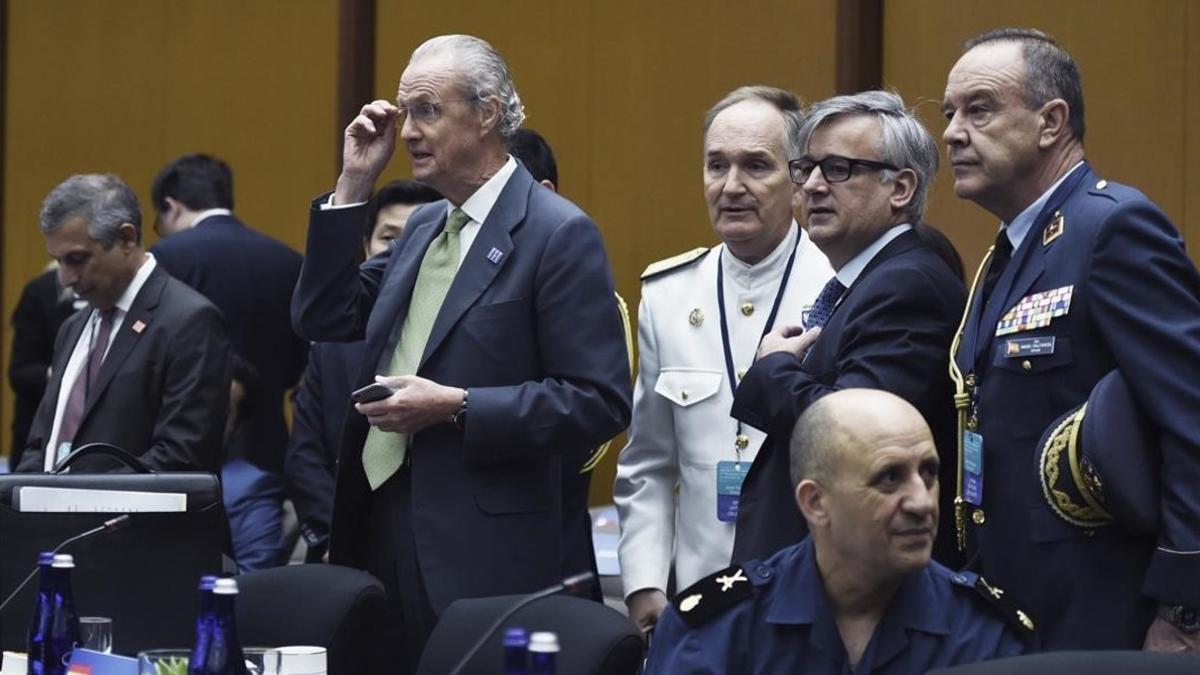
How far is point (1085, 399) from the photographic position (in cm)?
306

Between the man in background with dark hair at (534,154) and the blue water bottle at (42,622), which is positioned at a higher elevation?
the man in background with dark hair at (534,154)

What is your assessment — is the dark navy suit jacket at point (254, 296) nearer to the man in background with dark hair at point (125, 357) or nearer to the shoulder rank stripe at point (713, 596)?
the man in background with dark hair at point (125, 357)

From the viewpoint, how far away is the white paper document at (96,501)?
3.48 meters

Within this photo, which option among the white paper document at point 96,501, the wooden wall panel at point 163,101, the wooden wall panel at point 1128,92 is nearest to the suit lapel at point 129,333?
the white paper document at point 96,501

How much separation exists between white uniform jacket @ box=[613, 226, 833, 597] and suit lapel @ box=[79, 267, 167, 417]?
1481mm

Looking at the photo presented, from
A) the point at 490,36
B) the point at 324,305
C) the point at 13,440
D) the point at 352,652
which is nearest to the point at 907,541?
the point at 352,652

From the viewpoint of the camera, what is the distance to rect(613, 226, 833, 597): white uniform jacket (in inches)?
155

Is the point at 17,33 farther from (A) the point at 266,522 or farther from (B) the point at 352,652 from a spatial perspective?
(B) the point at 352,652

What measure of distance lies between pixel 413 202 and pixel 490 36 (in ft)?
7.15

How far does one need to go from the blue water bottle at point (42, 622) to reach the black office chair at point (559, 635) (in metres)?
0.58

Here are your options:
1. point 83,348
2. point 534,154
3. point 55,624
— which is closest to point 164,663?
point 55,624

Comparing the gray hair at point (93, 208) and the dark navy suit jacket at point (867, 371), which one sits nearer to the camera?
the dark navy suit jacket at point (867, 371)

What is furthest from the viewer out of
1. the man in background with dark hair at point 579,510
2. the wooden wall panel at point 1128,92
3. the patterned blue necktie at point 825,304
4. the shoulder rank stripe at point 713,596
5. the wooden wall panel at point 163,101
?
the wooden wall panel at point 163,101

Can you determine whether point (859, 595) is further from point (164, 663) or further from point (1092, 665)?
point (164, 663)
